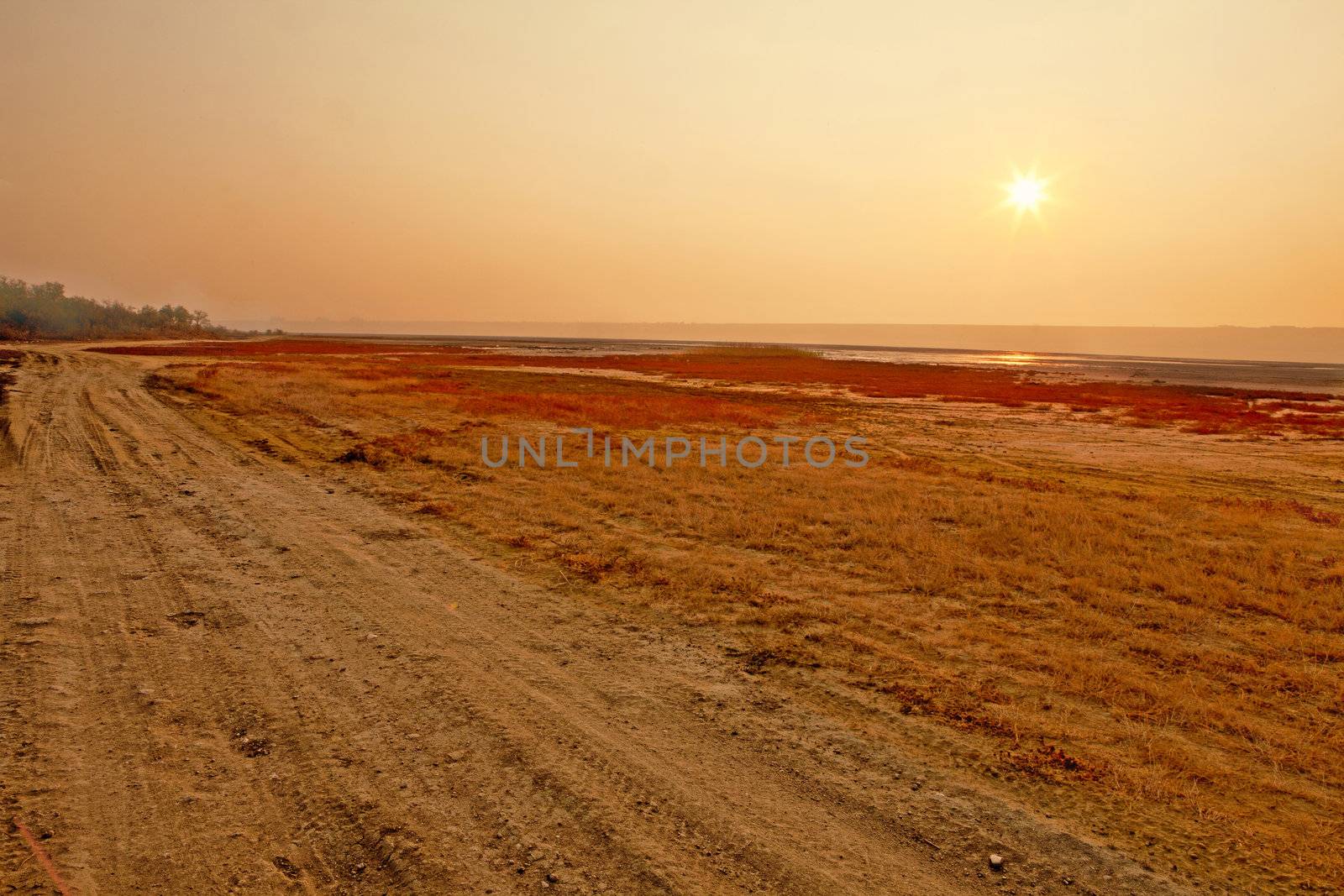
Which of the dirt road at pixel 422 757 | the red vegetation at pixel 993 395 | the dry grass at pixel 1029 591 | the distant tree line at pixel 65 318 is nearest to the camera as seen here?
the dirt road at pixel 422 757

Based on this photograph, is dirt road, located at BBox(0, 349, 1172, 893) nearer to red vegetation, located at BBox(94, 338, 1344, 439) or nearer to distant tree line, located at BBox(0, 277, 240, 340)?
red vegetation, located at BBox(94, 338, 1344, 439)

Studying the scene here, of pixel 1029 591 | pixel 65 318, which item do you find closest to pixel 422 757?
pixel 1029 591

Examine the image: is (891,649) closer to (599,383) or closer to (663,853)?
(663,853)

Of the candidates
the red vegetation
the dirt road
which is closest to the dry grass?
the dirt road

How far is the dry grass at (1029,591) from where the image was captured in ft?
15.5

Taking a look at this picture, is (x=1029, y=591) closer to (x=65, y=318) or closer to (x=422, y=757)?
(x=422, y=757)

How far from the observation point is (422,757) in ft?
14.6

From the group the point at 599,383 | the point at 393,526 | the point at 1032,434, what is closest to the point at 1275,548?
the point at 393,526

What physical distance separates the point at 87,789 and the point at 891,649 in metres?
6.62

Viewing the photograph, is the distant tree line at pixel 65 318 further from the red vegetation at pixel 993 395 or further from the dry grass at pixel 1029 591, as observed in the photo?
the dry grass at pixel 1029 591

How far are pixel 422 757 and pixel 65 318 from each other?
108145 millimetres

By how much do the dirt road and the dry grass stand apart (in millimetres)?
929

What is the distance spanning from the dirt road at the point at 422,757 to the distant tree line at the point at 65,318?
8335 centimetres

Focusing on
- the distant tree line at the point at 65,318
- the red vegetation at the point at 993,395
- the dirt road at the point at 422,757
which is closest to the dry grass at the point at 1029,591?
the dirt road at the point at 422,757
